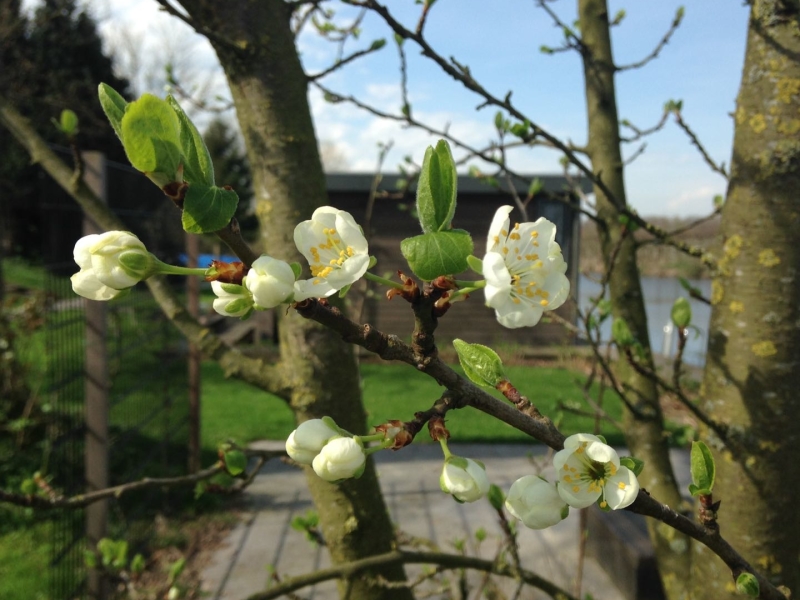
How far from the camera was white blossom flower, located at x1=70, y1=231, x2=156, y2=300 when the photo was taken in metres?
0.57

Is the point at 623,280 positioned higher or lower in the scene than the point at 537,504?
higher

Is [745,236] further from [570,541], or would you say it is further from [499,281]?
[570,541]

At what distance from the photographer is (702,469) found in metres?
0.75

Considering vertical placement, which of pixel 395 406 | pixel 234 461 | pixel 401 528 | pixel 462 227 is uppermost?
pixel 462 227

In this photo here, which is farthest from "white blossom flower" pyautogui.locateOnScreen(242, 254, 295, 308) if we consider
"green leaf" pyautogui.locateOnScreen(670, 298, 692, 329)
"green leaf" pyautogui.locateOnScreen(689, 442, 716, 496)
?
"green leaf" pyautogui.locateOnScreen(670, 298, 692, 329)

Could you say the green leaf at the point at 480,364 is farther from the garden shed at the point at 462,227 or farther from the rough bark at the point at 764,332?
the garden shed at the point at 462,227

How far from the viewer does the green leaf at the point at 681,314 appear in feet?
4.70

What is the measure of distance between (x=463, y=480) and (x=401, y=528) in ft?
12.7

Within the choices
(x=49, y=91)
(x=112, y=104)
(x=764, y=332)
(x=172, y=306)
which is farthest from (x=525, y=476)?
(x=49, y=91)

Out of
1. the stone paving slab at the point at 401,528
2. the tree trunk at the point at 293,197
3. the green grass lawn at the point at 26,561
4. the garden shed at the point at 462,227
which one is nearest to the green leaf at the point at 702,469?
the tree trunk at the point at 293,197

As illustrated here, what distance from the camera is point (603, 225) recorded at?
1988 mm

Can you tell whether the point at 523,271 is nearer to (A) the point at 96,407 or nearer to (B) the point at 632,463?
(B) the point at 632,463

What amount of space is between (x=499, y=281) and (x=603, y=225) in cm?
157

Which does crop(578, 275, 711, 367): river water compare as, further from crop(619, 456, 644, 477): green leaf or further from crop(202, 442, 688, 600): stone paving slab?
crop(619, 456, 644, 477): green leaf
